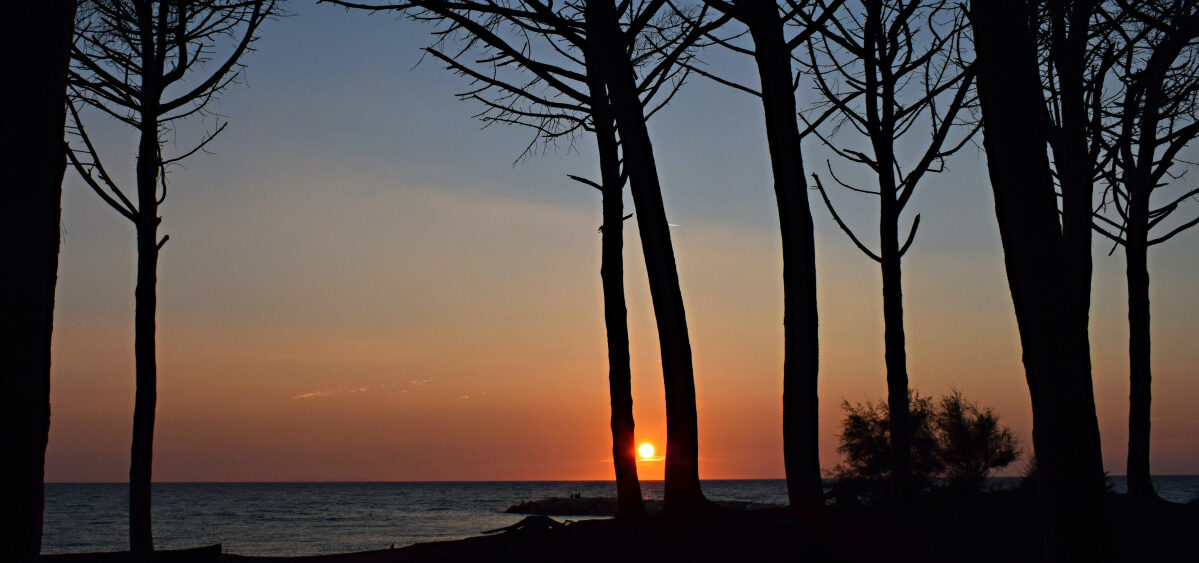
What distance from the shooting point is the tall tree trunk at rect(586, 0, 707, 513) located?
11.5 m

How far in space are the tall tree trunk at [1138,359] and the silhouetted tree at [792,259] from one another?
9090 millimetres

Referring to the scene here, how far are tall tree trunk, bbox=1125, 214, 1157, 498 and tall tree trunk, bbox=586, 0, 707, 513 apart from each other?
371 inches

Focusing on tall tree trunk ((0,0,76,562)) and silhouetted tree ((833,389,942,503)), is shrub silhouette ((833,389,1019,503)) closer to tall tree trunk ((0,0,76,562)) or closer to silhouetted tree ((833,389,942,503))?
silhouetted tree ((833,389,942,503))

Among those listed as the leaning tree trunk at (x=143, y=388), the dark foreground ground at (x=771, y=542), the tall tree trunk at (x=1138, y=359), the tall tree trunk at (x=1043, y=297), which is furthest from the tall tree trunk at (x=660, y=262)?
the tall tree trunk at (x=1138, y=359)

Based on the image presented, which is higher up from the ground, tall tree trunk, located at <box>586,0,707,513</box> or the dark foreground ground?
tall tree trunk, located at <box>586,0,707,513</box>

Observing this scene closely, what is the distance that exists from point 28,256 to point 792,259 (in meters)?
8.02

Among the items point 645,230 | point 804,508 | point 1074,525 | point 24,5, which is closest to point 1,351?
point 24,5

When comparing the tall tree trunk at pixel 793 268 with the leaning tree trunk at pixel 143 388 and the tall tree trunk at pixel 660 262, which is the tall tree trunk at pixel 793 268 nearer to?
the tall tree trunk at pixel 660 262

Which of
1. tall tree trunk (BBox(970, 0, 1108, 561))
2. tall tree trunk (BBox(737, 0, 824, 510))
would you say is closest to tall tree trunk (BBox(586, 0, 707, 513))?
tall tree trunk (BBox(737, 0, 824, 510))

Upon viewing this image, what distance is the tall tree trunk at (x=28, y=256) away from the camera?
432 centimetres

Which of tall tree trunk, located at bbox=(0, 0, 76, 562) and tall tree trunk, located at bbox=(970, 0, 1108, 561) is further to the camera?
tall tree trunk, located at bbox=(970, 0, 1108, 561)

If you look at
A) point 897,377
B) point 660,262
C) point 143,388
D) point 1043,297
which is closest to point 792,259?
point 660,262

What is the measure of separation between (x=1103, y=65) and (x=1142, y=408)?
20.2ft

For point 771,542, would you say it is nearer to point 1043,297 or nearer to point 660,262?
point 1043,297
